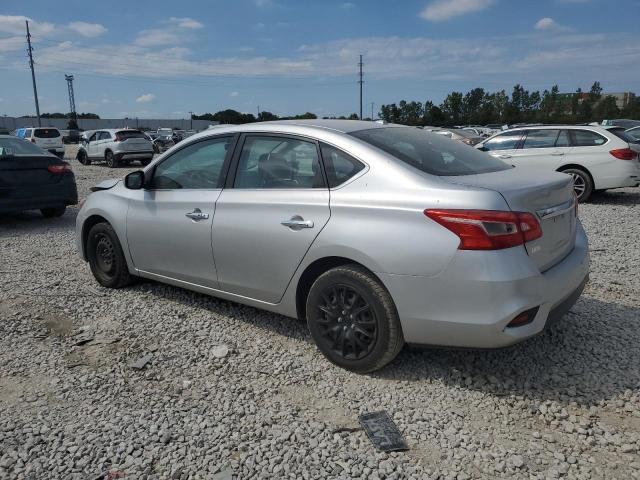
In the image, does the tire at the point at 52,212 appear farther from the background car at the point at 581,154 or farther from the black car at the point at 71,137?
the black car at the point at 71,137

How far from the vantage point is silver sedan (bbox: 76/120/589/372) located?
285cm

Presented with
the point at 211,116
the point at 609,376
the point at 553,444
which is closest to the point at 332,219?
the point at 553,444

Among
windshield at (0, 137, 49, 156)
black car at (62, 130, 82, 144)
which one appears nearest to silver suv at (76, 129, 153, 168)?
windshield at (0, 137, 49, 156)

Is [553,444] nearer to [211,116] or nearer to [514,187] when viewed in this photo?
[514,187]

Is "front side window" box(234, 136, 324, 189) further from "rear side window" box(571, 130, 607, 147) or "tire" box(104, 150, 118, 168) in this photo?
"tire" box(104, 150, 118, 168)

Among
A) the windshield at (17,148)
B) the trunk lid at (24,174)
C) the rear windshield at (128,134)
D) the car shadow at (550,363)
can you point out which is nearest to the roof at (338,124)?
the car shadow at (550,363)

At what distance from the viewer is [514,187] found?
3.01 metres

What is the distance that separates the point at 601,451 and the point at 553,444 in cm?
22

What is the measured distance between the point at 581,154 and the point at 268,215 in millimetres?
9056

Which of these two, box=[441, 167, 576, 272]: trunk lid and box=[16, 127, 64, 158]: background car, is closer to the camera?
box=[441, 167, 576, 272]: trunk lid

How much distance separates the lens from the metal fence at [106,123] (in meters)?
74.8

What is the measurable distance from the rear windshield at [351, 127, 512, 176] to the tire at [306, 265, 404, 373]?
0.80m

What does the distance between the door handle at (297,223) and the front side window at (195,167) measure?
2.82 feet

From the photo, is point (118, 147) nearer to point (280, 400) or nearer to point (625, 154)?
point (625, 154)
